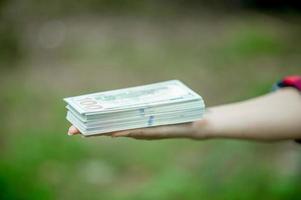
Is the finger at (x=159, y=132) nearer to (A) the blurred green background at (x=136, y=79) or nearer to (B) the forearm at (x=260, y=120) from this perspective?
(B) the forearm at (x=260, y=120)

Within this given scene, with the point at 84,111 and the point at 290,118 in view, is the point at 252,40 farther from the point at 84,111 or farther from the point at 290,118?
the point at 84,111

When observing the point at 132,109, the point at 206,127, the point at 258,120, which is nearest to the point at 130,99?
the point at 132,109

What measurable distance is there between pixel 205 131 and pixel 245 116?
0.33ft

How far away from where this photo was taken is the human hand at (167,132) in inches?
52.0

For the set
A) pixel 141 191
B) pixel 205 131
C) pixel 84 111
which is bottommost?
pixel 141 191

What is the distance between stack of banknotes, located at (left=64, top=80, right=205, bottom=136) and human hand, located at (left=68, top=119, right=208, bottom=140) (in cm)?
1

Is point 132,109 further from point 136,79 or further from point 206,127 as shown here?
point 136,79

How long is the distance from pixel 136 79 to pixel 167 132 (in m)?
2.39

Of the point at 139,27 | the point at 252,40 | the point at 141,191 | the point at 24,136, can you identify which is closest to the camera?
the point at 141,191

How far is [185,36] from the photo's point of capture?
170 inches

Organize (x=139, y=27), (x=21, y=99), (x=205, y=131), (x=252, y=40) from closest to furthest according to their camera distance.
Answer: (x=205, y=131)
(x=21, y=99)
(x=252, y=40)
(x=139, y=27)

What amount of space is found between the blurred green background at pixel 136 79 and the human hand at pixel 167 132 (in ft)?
4.07

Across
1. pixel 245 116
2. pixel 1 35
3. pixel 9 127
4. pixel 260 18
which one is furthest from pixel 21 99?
pixel 245 116

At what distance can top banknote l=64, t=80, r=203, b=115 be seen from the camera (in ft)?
4.25
